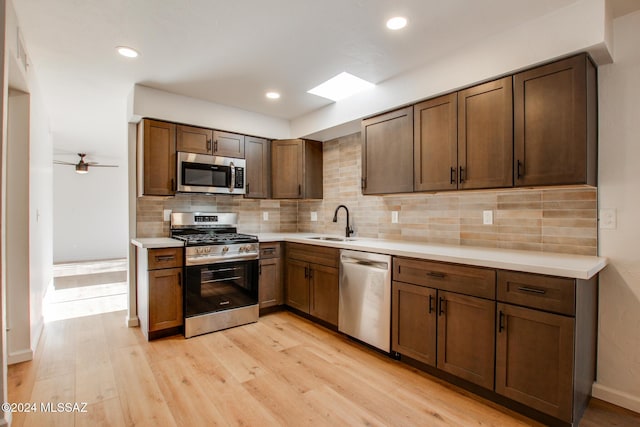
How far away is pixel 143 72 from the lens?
9.52ft

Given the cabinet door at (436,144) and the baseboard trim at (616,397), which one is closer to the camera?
the baseboard trim at (616,397)

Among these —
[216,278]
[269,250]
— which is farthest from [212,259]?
[269,250]

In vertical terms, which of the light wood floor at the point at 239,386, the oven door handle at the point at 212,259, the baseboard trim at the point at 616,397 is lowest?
the light wood floor at the point at 239,386

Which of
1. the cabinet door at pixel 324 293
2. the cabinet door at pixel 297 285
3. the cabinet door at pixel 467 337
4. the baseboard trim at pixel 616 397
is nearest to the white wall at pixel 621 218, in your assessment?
the baseboard trim at pixel 616 397

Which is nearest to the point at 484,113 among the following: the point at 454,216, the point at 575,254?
the point at 454,216

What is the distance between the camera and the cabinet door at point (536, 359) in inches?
67.4

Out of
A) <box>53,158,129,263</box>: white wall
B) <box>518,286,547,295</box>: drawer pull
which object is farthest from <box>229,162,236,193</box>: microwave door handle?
<box>53,158,129,263</box>: white wall

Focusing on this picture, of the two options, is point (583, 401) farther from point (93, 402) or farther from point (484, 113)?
point (93, 402)

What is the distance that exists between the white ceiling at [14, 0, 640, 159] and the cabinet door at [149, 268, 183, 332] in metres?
1.84

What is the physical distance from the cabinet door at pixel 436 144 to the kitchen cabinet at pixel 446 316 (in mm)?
721

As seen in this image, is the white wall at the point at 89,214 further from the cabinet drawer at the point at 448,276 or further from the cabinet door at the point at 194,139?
the cabinet drawer at the point at 448,276

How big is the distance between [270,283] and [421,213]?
6.05ft

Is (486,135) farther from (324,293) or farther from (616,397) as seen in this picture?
(324,293)

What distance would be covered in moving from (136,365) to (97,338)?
87 centimetres
